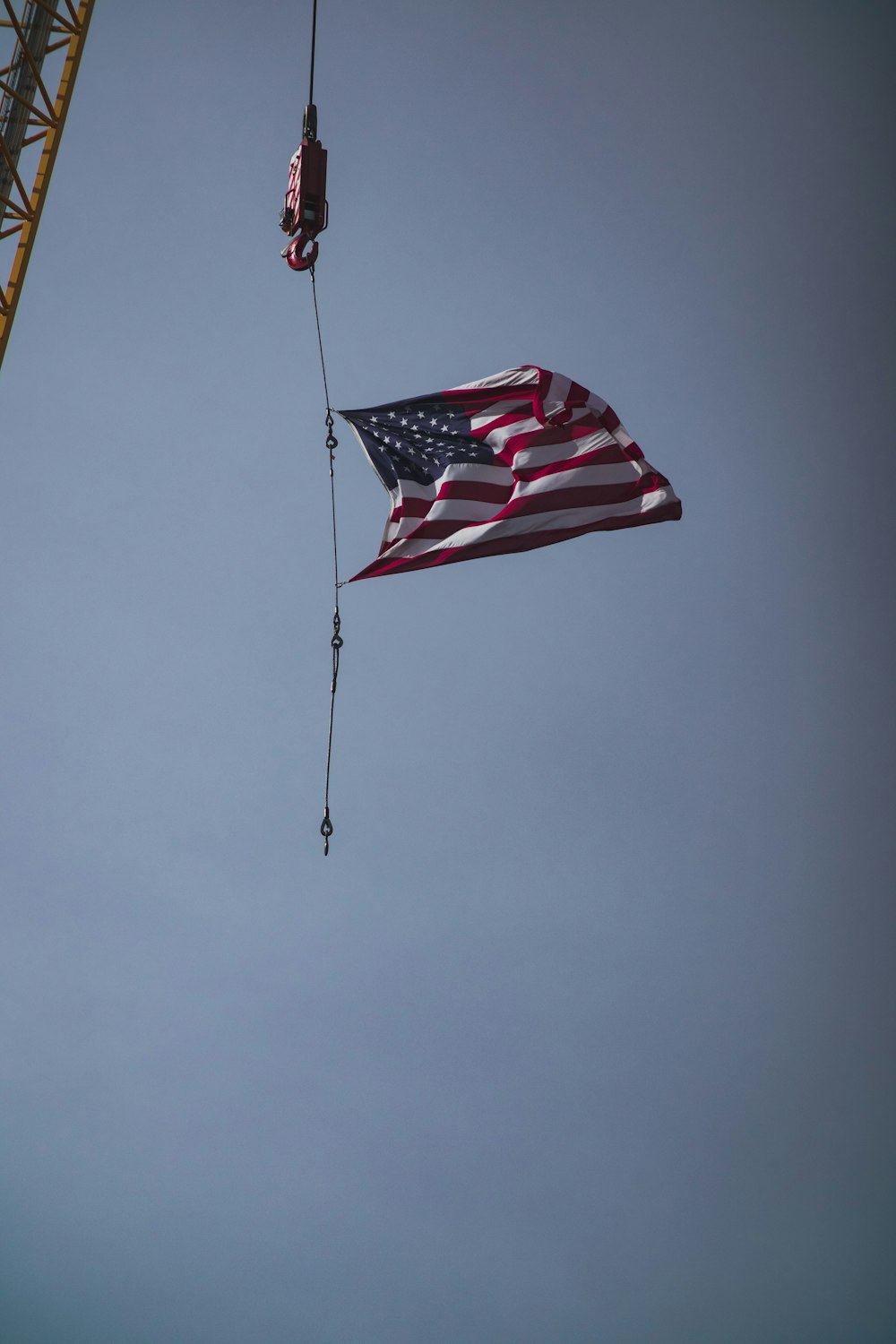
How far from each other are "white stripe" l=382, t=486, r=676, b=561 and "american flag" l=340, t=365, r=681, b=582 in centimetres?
1

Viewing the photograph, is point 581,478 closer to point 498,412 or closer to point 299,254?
point 498,412

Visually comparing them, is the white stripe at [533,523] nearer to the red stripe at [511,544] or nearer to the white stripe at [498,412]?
the red stripe at [511,544]

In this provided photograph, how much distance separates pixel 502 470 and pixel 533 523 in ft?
2.86

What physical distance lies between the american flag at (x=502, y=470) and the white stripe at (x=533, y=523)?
0.01m

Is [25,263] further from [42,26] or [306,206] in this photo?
[306,206]

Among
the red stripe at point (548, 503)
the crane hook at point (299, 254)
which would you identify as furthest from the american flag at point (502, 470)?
the crane hook at point (299, 254)

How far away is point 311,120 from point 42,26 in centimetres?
555

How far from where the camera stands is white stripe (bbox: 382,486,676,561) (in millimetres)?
13734

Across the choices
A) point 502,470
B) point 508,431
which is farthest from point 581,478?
point 508,431

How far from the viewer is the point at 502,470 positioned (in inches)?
557

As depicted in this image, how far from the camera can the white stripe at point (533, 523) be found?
45.1 feet

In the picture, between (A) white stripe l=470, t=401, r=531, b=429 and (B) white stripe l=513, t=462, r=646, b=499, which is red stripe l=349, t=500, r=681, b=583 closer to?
(B) white stripe l=513, t=462, r=646, b=499

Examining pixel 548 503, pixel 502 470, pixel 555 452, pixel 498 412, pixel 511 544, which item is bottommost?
pixel 511 544

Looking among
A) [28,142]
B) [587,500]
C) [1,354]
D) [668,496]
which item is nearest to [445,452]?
[587,500]
